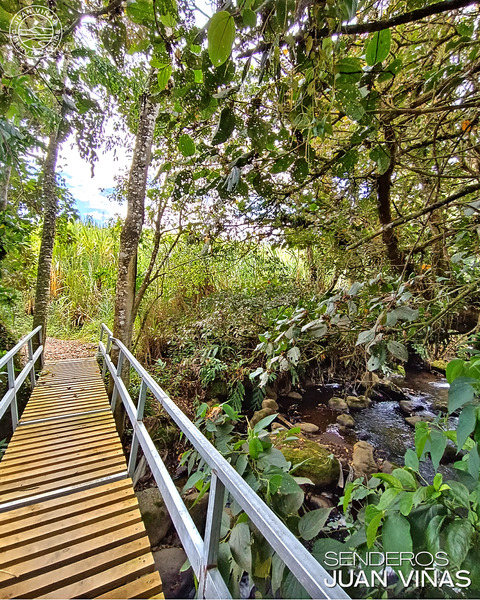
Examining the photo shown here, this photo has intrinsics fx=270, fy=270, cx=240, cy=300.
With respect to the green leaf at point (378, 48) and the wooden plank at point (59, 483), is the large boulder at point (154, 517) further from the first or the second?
the green leaf at point (378, 48)

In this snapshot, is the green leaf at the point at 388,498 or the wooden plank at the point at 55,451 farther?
the wooden plank at the point at 55,451

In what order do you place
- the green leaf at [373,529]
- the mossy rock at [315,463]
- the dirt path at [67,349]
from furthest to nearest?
the dirt path at [67,349] → the mossy rock at [315,463] → the green leaf at [373,529]

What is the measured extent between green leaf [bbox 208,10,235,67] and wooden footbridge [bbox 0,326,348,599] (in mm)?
949

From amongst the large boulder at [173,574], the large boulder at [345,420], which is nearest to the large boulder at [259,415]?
the large boulder at [345,420]

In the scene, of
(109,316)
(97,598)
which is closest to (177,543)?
(97,598)

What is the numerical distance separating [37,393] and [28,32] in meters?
3.29

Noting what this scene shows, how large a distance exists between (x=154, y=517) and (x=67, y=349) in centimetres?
445

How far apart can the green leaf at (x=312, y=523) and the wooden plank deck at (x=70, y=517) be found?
2.57 feet

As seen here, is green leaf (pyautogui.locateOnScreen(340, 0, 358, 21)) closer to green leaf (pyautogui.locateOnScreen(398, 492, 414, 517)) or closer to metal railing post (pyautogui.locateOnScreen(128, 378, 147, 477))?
green leaf (pyautogui.locateOnScreen(398, 492, 414, 517))

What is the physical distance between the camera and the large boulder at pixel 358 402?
14.4 ft

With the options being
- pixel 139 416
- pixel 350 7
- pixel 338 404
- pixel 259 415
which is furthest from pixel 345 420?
pixel 350 7

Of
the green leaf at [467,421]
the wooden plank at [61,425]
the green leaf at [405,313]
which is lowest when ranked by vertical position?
the wooden plank at [61,425]

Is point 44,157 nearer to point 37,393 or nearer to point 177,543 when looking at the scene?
point 37,393

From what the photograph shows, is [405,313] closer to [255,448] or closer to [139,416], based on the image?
[255,448]
